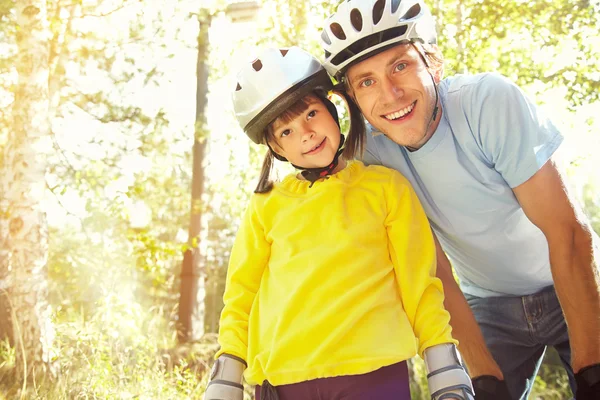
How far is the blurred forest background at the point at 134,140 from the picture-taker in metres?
4.42

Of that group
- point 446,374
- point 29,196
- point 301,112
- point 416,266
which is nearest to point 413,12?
point 301,112

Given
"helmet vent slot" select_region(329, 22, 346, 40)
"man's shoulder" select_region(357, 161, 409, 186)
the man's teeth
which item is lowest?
"man's shoulder" select_region(357, 161, 409, 186)

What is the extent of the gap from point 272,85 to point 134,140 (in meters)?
5.01

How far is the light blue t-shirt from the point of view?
2.08m

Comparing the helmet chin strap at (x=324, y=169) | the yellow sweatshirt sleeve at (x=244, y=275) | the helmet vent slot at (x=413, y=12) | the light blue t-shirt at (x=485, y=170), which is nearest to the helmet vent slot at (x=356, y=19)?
the helmet vent slot at (x=413, y=12)

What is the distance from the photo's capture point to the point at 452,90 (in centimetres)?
233

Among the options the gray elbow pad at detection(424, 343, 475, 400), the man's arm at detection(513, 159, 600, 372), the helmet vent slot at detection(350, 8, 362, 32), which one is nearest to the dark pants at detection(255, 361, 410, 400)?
the gray elbow pad at detection(424, 343, 475, 400)

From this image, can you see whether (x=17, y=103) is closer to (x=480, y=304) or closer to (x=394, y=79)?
(x=394, y=79)

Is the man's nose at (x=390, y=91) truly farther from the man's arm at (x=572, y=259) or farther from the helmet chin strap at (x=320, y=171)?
the man's arm at (x=572, y=259)

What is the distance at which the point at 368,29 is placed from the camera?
2312 mm

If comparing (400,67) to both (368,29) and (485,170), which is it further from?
(485,170)

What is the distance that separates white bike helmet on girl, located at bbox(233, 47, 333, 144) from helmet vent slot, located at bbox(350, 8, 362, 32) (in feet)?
0.73

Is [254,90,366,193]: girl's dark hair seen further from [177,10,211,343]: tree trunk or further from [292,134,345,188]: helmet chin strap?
[177,10,211,343]: tree trunk

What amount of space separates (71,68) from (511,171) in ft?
20.6
